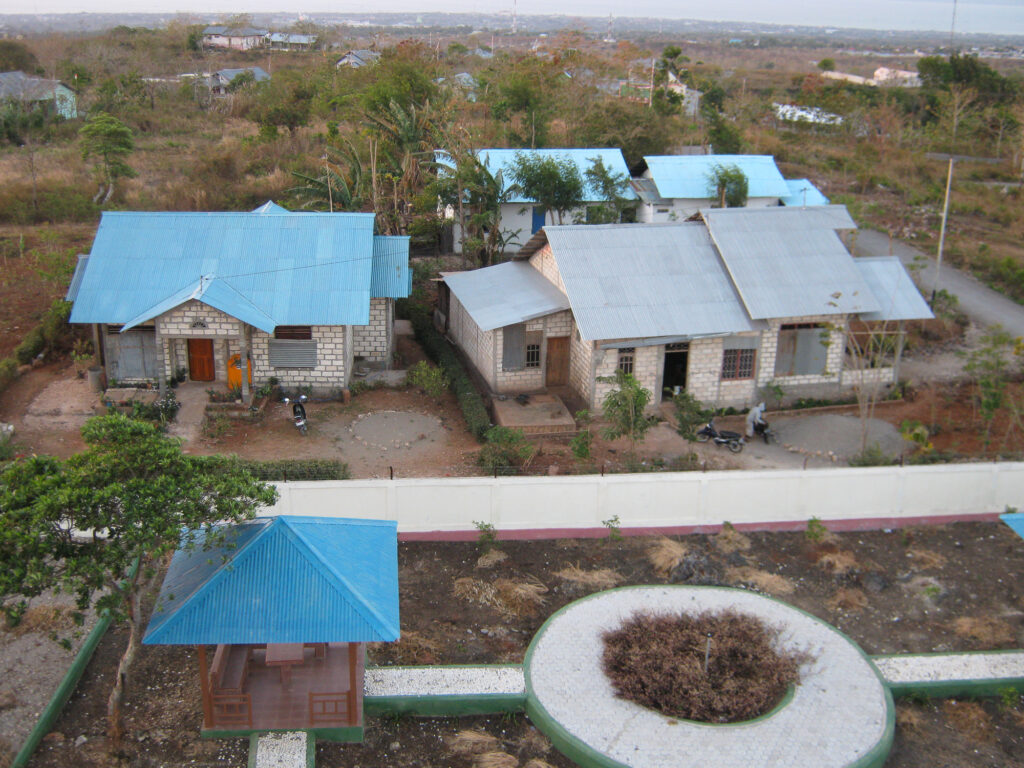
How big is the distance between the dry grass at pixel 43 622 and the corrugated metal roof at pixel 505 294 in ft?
39.0

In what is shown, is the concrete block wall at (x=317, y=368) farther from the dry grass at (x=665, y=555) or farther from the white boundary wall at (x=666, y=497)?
the dry grass at (x=665, y=555)

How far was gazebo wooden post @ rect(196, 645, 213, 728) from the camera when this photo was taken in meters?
12.6

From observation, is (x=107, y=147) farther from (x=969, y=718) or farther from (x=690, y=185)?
(x=969, y=718)

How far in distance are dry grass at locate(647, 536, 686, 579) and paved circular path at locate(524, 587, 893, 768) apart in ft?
4.74

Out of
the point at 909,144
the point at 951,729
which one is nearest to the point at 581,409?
the point at 951,729

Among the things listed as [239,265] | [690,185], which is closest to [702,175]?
[690,185]

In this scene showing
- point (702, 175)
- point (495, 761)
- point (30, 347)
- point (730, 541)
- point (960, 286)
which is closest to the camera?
point (495, 761)

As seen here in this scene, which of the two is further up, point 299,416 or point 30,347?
point 30,347

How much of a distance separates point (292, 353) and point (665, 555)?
11906 mm

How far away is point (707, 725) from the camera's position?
13.4m

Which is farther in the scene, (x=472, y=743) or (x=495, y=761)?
(x=472, y=743)

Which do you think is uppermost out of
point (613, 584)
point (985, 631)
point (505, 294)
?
point (505, 294)

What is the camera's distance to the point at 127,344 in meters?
24.7

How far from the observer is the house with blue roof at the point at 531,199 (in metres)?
36.1
